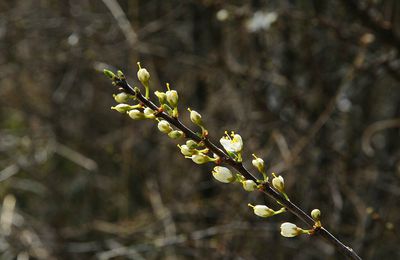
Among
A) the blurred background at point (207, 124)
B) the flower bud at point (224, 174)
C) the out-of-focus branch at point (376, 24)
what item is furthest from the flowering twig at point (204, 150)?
the out-of-focus branch at point (376, 24)

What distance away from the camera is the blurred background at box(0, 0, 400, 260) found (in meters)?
3.50

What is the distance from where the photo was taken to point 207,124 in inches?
174

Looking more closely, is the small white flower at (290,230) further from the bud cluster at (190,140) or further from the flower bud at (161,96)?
the flower bud at (161,96)

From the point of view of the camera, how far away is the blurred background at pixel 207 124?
3.50 m

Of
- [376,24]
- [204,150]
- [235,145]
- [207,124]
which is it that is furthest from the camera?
[207,124]

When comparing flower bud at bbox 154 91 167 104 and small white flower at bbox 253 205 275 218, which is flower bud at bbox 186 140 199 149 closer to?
flower bud at bbox 154 91 167 104

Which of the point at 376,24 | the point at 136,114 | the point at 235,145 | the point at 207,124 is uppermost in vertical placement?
the point at 376,24

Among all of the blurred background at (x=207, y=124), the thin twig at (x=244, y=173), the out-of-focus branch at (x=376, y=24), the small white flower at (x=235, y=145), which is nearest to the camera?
the thin twig at (x=244, y=173)

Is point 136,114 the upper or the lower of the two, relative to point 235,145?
lower

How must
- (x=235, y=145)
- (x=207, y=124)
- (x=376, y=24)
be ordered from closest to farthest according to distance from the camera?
(x=235, y=145)
(x=376, y=24)
(x=207, y=124)

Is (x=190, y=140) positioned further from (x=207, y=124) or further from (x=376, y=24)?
(x=207, y=124)

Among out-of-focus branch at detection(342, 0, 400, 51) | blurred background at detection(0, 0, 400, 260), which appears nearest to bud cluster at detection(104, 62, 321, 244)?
blurred background at detection(0, 0, 400, 260)

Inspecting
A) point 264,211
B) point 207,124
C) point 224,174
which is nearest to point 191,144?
point 224,174

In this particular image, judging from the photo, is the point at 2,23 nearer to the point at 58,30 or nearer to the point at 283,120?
the point at 58,30
